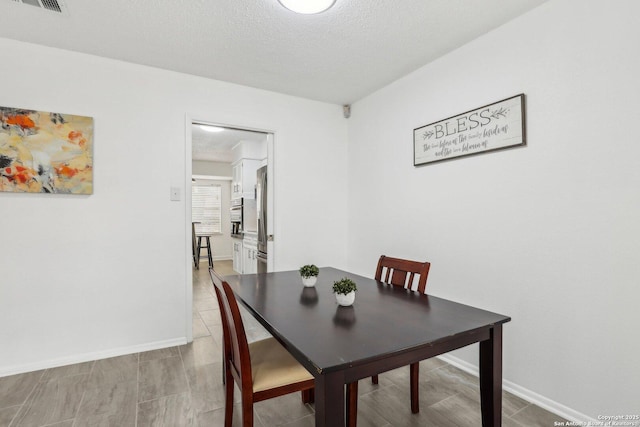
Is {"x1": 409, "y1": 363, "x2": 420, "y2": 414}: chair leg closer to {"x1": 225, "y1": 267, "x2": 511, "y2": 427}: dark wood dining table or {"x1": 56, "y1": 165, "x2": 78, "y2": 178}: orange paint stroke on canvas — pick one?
{"x1": 225, "y1": 267, "x2": 511, "y2": 427}: dark wood dining table

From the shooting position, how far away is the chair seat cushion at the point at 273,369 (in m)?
1.41

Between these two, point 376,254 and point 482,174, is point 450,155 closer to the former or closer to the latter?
point 482,174

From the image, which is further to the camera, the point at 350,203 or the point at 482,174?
the point at 350,203

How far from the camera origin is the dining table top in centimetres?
109

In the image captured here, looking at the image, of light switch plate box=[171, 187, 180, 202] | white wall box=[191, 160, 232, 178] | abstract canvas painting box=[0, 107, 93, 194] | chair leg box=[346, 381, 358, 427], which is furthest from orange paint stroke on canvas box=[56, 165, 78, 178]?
white wall box=[191, 160, 232, 178]

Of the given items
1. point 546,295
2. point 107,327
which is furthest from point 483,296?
point 107,327

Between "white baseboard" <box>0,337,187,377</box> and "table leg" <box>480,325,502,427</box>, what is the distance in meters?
2.44

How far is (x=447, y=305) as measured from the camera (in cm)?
159

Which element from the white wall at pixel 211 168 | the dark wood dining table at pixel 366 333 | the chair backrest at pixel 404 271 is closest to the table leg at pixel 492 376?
the dark wood dining table at pixel 366 333

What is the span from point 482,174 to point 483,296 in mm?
863

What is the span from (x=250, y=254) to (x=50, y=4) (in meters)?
3.81

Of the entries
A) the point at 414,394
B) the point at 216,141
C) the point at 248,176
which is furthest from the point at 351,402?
the point at 216,141

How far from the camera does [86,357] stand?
2506 millimetres

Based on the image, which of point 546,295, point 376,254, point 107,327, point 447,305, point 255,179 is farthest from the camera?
point 255,179
